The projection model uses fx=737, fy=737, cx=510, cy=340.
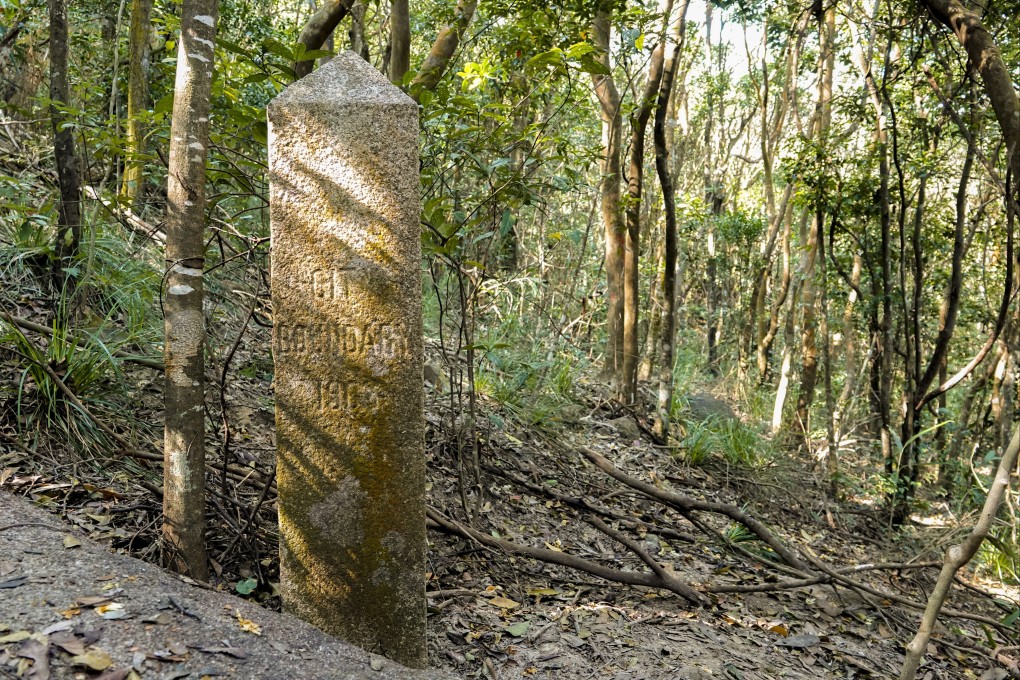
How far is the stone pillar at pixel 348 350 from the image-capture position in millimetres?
2830

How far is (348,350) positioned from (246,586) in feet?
3.90

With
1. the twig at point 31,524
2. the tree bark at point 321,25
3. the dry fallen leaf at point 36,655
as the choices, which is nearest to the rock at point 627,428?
the tree bark at point 321,25

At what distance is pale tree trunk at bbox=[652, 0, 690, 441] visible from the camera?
690cm

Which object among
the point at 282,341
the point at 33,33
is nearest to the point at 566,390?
the point at 282,341

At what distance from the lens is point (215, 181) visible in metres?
4.27

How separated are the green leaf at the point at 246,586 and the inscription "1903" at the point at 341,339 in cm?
107

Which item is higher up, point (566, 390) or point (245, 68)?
point (245, 68)

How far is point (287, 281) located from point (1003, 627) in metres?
4.63

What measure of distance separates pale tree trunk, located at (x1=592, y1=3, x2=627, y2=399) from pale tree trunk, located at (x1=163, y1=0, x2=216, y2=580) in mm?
5221

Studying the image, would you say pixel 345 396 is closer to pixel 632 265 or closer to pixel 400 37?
pixel 400 37

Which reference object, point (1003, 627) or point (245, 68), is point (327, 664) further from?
point (245, 68)

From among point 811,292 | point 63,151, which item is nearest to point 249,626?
point 63,151

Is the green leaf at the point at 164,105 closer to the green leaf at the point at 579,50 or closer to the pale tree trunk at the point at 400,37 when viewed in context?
the green leaf at the point at 579,50

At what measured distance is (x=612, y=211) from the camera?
8.04 meters
